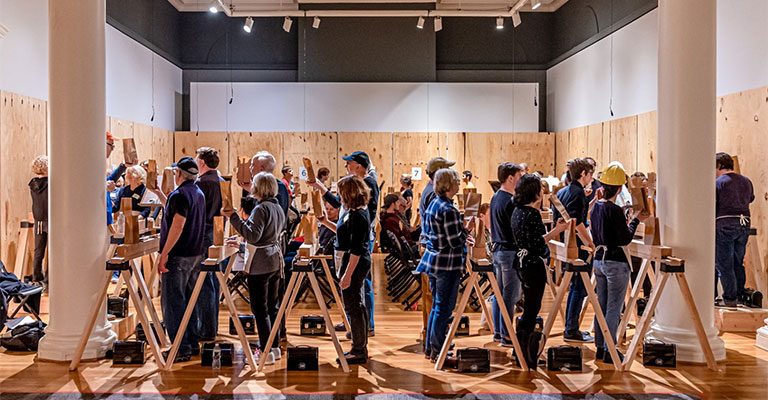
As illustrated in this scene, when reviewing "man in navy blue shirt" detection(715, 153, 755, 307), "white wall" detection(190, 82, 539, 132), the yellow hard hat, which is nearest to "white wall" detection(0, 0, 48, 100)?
"white wall" detection(190, 82, 539, 132)

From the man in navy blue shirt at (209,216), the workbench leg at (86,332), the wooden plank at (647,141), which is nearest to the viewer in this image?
the workbench leg at (86,332)

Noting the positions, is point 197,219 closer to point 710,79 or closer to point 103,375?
point 103,375

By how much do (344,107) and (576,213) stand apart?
8.85 m

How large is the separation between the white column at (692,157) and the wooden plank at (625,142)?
4.94 meters

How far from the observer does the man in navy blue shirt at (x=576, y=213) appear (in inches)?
238

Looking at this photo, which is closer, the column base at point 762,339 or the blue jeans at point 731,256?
the column base at point 762,339

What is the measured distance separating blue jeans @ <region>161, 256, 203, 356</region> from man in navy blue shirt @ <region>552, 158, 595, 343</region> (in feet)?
9.73

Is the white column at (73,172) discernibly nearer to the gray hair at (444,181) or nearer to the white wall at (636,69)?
the gray hair at (444,181)

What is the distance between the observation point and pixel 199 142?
14.2 meters

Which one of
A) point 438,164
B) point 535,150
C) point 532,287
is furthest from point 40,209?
point 535,150

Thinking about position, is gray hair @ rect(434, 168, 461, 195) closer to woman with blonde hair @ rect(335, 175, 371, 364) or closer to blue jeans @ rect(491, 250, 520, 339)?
woman with blonde hair @ rect(335, 175, 371, 364)

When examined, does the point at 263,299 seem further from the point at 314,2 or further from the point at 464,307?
the point at 314,2

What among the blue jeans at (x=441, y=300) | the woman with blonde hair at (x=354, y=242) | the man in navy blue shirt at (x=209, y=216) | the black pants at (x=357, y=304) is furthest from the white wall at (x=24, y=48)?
the blue jeans at (x=441, y=300)

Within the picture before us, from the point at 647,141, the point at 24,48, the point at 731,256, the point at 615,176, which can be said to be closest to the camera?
the point at 615,176
